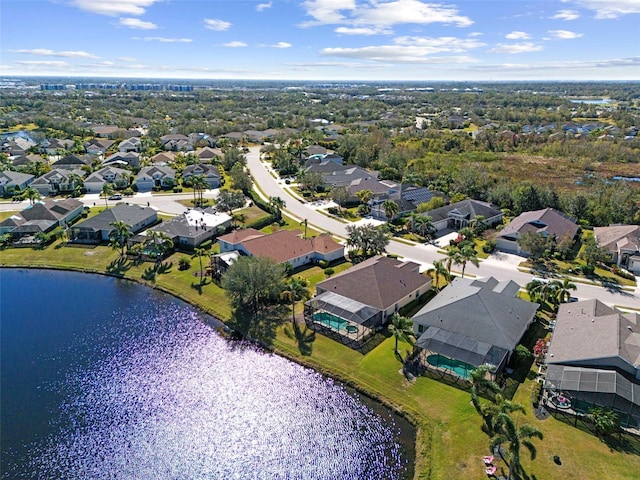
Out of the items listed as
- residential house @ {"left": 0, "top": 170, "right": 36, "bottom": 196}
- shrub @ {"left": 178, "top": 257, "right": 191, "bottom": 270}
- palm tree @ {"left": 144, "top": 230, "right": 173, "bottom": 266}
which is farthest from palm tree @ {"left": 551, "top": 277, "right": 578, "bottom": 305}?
residential house @ {"left": 0, "top": 170, "right": 36, "bottom": 196}

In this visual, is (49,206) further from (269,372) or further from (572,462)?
(572,462)

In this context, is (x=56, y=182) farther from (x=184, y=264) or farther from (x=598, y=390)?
(x=598, y=390)

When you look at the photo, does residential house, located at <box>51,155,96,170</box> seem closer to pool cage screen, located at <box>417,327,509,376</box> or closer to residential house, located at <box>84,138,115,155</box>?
residential house, located at <box>84,138,115,155</box>

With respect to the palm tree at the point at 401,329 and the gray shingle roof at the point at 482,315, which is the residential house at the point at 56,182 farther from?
the gray shingle roof at the point at 482,315

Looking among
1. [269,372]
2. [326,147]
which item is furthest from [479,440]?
[326,147]

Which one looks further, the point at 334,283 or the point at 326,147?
the point at 326,147

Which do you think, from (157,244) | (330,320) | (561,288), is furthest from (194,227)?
(561,288)

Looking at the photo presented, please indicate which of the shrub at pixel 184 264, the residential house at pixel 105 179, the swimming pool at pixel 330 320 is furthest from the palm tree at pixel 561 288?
the residential house at pixel 105 179
